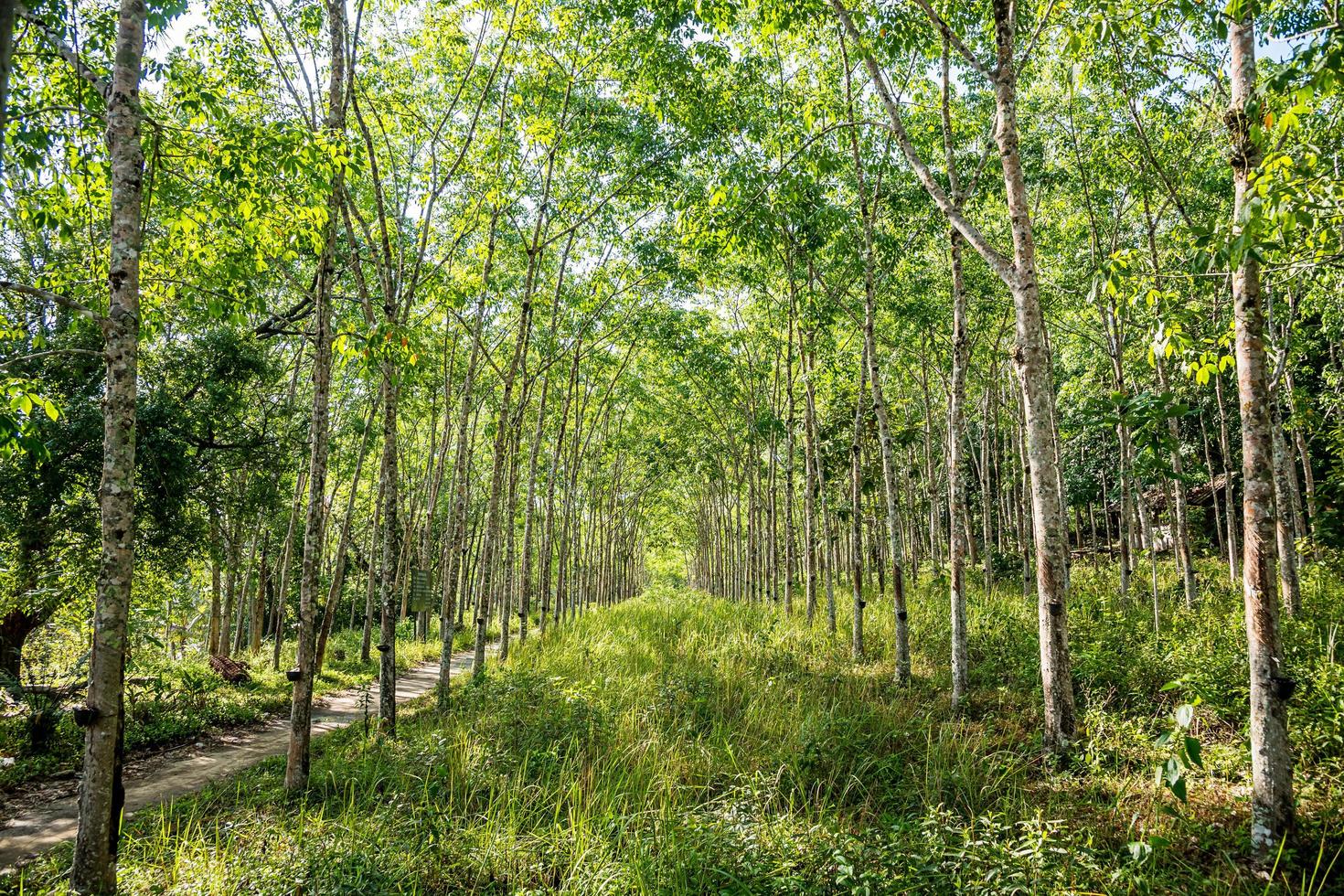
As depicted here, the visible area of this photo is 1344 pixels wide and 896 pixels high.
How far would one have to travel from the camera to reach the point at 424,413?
724 inches

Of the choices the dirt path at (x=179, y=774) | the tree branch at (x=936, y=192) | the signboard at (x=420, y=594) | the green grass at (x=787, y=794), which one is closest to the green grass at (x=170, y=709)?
the dirt path at (x=179, y=774)

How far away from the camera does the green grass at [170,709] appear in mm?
8082

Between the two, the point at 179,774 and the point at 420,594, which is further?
the point at 420,594

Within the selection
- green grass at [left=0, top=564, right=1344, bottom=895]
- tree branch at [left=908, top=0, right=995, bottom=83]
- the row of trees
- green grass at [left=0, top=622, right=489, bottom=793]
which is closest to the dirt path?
green grass at [left=0, top=622, right=489, bottom=793]

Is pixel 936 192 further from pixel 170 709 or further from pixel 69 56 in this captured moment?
pixel 170 709

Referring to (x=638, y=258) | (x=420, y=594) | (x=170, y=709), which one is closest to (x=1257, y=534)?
(x=638, y=258)

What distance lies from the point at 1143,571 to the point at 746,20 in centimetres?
1734

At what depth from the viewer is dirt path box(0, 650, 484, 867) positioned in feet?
20.4

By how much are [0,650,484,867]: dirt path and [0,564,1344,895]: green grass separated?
0.81 meters

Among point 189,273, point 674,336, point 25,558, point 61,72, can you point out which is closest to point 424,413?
point 674,336

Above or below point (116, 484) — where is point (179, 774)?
below

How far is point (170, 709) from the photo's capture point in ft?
33.3

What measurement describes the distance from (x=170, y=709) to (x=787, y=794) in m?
10.0

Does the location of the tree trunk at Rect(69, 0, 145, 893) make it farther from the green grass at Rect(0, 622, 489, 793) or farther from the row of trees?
the green grass at Rect(0, 622, 489, 793)
